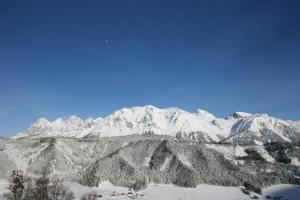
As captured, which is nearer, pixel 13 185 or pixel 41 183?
pixel 41 183

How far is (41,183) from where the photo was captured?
97.0m

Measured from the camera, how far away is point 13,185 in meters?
115

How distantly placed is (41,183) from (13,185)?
24.4 meters
